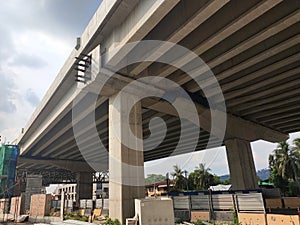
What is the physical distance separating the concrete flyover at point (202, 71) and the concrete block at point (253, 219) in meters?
6.18

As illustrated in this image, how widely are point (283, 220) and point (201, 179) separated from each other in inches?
2214

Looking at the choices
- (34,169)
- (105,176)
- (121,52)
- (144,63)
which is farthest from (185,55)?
(105,176)

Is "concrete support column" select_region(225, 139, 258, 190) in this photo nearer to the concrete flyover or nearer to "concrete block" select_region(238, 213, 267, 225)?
the concrete flyover

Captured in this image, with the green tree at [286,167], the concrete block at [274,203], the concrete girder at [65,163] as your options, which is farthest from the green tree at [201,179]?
the concrete block at [274,203]

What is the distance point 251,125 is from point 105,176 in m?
52.8

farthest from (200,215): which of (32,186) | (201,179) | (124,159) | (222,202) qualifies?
(201,179)

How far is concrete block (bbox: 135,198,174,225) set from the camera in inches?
504

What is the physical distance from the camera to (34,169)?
58.5 metres

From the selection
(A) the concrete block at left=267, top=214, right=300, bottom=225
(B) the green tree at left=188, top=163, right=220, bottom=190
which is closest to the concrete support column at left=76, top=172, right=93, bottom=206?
(B) the green tree at left=188, top=163, right=220, bottom=190

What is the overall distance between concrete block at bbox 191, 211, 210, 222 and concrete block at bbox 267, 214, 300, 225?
14.4 ft

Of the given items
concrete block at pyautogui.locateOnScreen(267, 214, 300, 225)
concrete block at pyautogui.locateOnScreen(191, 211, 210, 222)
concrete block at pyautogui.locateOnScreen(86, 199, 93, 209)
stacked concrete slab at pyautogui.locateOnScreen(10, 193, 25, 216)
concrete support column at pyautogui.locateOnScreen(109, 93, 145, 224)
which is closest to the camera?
concrete block at pyautogui.locateOnScreen(267, 214, 300, 225)

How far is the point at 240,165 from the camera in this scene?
25344 mm

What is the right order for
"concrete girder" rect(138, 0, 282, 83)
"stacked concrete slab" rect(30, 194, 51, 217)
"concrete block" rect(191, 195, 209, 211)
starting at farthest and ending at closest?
"stacked concrete slab" rect(30, 194, 51, 217)
"concrete block" rect(191, 195, 209, 211)
"concrete girder" rect(138, 0, 282, 83)

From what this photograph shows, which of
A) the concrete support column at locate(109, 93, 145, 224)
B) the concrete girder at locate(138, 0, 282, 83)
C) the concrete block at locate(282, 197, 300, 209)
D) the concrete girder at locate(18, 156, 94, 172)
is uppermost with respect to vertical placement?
the concrete girder at locate(138, 0, 282, 83)
